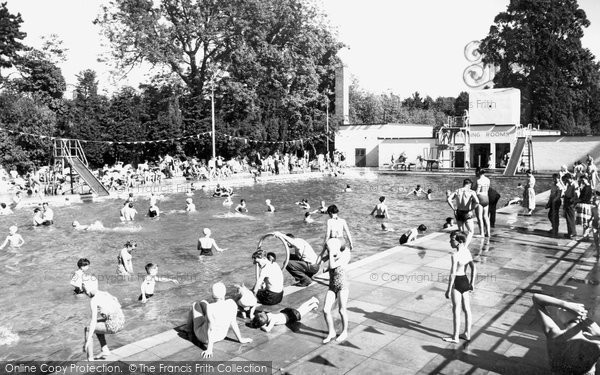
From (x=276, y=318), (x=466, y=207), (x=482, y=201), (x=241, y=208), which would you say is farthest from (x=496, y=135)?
(x=276, y=318)

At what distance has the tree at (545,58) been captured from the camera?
59.8 meters

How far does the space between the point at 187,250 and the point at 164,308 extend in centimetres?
591

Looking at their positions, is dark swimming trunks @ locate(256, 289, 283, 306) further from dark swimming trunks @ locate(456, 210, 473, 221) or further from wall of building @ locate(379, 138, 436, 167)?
wall of building @ locate(379, 138, 436, 167)

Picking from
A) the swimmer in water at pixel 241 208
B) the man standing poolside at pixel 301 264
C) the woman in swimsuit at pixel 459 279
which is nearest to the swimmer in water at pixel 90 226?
the swimmer in water at pixel 241 208

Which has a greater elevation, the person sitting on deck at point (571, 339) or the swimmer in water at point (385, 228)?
the person sitting on deck at point (571, 339)

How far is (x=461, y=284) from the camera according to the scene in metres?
6.76

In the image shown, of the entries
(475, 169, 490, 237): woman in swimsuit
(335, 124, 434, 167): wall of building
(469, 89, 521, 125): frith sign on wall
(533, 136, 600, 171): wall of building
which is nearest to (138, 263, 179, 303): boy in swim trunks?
(475, 169, 490, 237): woman in swimsuit

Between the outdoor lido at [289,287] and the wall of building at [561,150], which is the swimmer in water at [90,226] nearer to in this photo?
the outdoor lido at [289,287]

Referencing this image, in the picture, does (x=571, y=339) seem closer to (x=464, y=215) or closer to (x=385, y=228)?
(x=464, y=215)

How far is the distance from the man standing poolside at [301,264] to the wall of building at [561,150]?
3768 cm

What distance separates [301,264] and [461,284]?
413 cm

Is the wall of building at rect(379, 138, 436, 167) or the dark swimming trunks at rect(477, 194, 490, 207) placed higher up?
the wall of building at rect(379, 138, 436, 167)

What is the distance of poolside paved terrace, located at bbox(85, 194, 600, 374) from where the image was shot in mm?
6414

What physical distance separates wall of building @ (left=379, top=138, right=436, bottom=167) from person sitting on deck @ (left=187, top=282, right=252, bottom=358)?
4416cm
